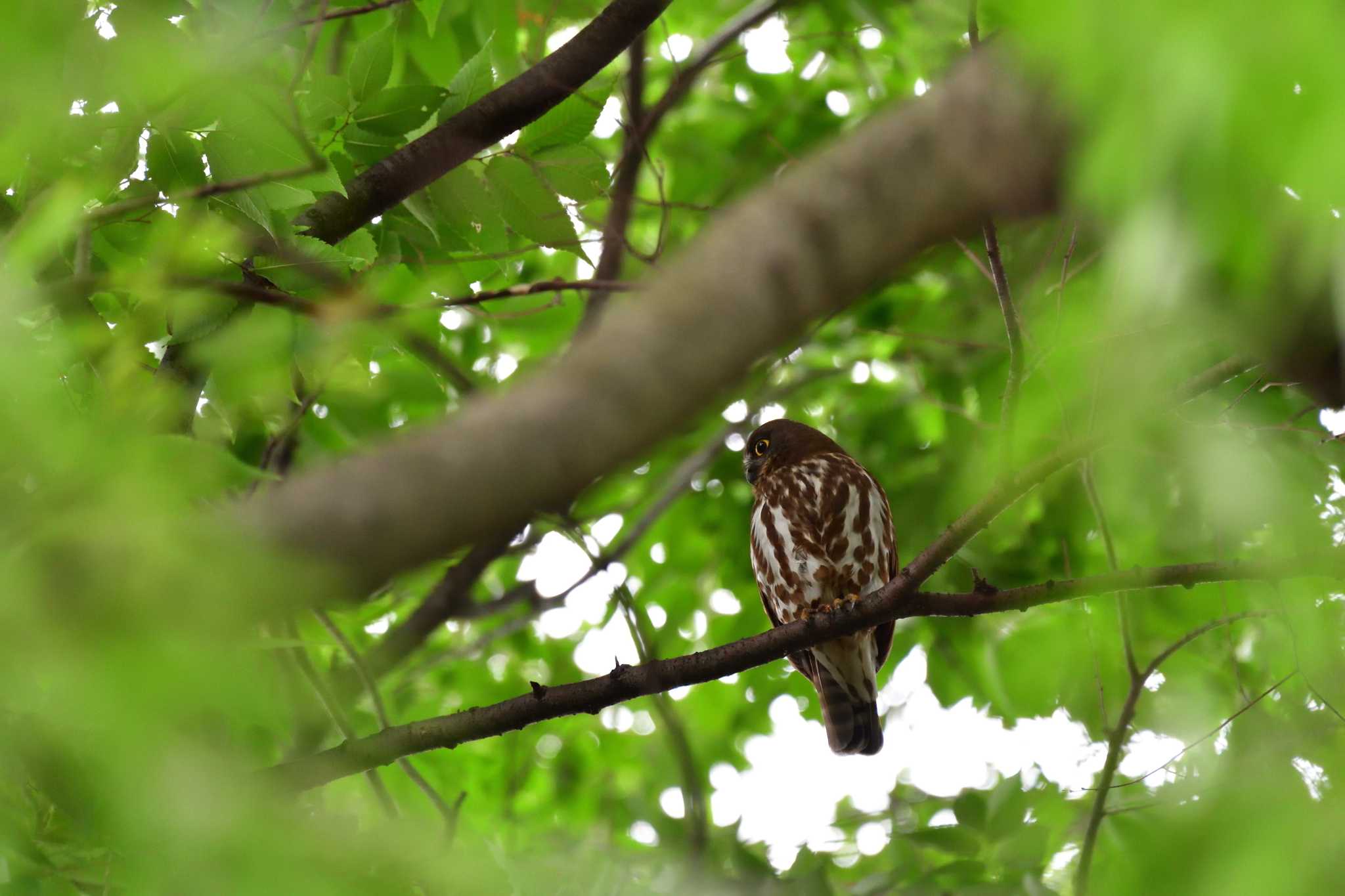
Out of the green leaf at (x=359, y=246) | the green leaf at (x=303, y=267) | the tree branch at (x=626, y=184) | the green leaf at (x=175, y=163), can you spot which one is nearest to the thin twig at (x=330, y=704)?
the green leaf at (x=303, y=267)

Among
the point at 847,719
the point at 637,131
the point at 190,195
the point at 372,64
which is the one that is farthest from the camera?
the point at 847,719

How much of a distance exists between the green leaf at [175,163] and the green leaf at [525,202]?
92cm

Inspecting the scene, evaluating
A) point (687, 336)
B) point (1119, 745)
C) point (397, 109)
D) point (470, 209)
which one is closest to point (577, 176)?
point (470, 209)

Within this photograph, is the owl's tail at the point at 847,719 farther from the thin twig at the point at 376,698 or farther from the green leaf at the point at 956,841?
the thin twig at the point at 376,698

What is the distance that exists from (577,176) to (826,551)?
2.88 metres

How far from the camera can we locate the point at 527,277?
228 inches

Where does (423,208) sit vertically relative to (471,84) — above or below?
below

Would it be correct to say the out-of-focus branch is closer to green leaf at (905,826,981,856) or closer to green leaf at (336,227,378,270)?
green leaf at (336,227,378,270)

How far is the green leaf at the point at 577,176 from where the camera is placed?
3732 mm

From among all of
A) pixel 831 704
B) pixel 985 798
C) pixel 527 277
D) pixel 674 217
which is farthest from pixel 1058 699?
pixel 674 217

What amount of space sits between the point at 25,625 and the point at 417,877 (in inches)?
19.9

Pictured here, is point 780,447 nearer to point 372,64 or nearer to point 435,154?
point 435,154

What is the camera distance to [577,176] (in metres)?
3.74

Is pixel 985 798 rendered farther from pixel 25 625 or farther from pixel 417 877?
pixel 25 625
